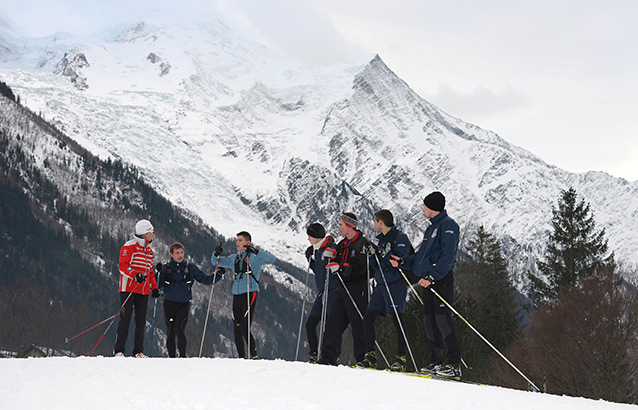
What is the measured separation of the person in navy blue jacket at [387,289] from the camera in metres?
9.45

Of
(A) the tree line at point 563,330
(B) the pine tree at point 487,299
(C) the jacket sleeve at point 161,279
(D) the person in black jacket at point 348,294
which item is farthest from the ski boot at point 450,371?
(B) the pine tree at point 487,299

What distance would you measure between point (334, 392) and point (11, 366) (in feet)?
14.5

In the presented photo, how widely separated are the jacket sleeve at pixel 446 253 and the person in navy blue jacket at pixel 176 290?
15.9 feet

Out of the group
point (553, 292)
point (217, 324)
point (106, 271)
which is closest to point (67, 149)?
point (106, 271)

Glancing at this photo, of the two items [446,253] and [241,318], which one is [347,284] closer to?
[446,253]

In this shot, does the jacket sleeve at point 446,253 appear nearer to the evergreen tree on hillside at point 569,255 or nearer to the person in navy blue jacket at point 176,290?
the person in navy blue jacket at point 176,290

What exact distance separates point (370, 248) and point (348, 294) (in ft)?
2.60

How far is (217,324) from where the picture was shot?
151 metres

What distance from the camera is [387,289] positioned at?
31.2ft

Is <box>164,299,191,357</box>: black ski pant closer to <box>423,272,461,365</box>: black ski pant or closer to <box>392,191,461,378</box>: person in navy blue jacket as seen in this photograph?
<box>392,191,461,378</box>: person in navy blue jacket

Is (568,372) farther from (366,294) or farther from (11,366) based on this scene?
(11,366)

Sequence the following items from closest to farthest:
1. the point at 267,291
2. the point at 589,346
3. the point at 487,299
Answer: the point at 589,346
the point at 487,299
the point at 267,291

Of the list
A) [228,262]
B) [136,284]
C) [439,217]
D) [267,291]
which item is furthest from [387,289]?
[267,291]

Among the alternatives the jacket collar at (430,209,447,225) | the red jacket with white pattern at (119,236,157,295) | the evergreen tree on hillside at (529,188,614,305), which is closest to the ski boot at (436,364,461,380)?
the jacket collar at (430,209,447,225)
